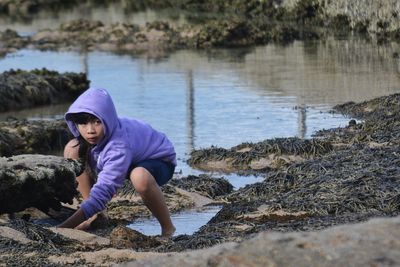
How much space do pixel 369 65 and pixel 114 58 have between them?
7224mm

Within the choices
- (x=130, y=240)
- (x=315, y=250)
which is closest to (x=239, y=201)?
(x=130, y=240)

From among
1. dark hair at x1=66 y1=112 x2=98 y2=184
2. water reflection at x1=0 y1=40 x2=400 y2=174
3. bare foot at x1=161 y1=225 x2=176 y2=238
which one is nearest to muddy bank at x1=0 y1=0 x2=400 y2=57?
water reflection at x1=0 y1=40 x2=400 y2=174

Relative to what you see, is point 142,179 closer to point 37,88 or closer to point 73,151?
point 73,151

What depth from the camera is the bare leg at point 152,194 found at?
Result: 24.2ft

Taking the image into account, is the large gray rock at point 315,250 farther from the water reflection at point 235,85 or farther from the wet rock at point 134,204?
the water reflection at point 235,85

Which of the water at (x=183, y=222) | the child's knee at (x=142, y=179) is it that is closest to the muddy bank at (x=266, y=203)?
the water at (x=183, y=222)

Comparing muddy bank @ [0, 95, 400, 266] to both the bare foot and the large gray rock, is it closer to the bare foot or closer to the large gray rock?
the large gray rock

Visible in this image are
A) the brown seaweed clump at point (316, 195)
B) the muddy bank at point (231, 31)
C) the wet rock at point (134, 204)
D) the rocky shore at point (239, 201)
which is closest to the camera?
the rocky shore at point (239, 201)

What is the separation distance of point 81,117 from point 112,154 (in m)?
0.33

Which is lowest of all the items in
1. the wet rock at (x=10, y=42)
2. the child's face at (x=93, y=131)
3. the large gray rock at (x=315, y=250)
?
the wet rock at (x=10, y=42)

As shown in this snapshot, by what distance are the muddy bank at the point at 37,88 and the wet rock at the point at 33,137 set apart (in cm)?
382

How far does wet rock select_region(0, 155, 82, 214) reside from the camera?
7.64 metres

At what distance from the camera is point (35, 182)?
25.3ft

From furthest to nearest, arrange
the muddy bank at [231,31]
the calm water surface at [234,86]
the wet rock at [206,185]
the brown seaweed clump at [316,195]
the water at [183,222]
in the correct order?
the muddy bank at [231,31]
the calm water surface at [234,86]
the wet rock at [206,185]
the water at [183,222]
the brown seaweed clump at [316,195]
